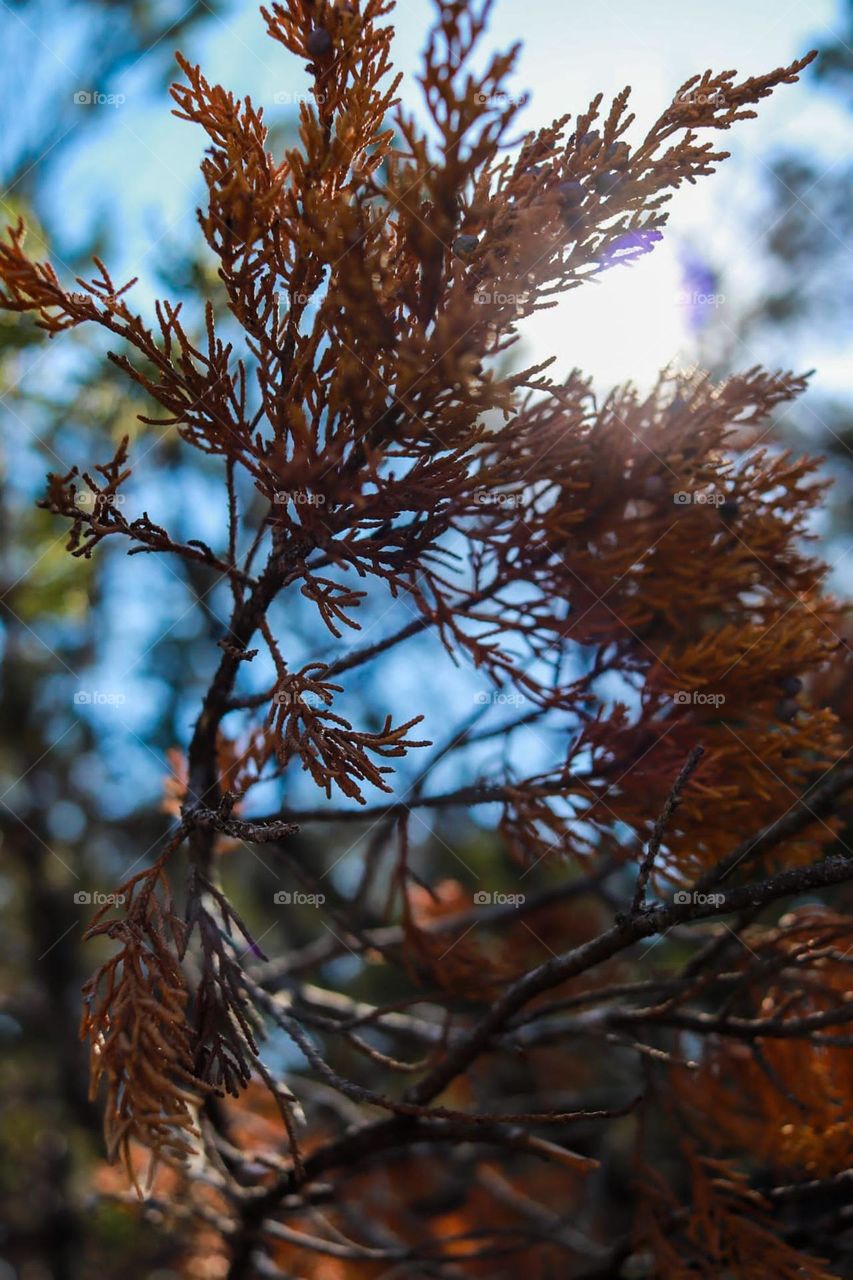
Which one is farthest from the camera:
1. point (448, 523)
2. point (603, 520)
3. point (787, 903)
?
point (787, 903)

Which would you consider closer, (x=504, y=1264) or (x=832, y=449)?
(x=504, y=1264)

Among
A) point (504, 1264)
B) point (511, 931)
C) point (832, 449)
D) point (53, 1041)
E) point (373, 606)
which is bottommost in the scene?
point (504, 1264)

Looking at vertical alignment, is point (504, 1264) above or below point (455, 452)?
below

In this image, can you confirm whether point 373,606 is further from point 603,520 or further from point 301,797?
point 603,520

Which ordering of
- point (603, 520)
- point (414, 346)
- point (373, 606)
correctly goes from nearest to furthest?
point (414, 346), point (603, 520), point (373, 606)

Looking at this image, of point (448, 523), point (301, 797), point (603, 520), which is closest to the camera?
point (448, 523)

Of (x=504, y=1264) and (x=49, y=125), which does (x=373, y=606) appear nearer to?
(x=49, y=125)

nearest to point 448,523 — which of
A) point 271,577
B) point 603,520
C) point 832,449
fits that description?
point 271,577

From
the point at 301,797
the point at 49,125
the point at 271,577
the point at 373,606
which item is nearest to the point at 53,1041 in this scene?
the point at 301,797

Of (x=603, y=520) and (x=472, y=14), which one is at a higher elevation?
(x=472, y=14)
